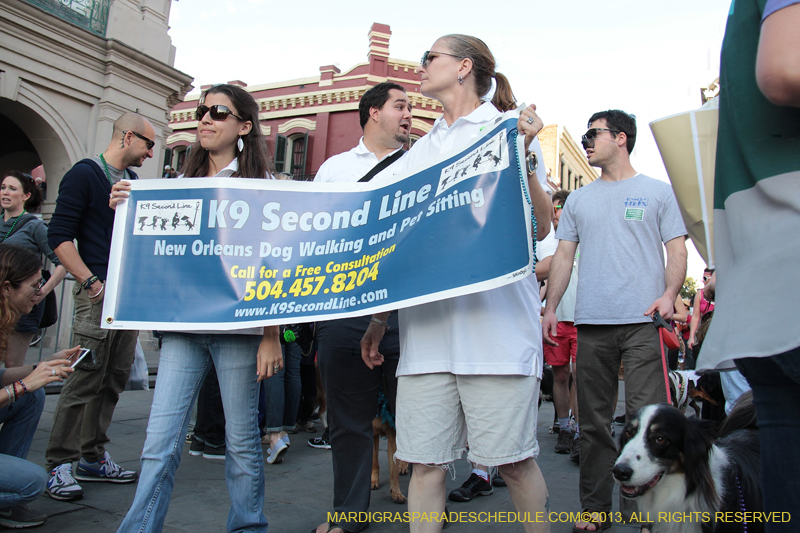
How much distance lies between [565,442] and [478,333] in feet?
11.5

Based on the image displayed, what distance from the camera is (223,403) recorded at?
2436 millimetres

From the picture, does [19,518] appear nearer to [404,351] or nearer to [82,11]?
[404,351]

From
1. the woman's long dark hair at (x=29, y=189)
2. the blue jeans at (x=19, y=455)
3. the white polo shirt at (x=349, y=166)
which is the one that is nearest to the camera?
the blue jeans at (x=19, y=455)

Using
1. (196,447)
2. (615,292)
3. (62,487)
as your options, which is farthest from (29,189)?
(615,292)

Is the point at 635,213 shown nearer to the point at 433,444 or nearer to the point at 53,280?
the point at 433,444

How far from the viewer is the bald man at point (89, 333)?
3.24 metres

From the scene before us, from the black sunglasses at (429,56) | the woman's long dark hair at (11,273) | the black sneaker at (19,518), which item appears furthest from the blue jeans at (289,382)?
the black sunglasses at (429,56)

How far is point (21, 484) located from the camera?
258 cm

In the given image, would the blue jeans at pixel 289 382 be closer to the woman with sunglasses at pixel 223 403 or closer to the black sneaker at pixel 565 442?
the woman with sunglasses at pixel 223 403

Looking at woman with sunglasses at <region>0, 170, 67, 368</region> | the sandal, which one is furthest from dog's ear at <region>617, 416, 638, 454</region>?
woman with sunglasses at <region>0, 170, 67, 368</region>

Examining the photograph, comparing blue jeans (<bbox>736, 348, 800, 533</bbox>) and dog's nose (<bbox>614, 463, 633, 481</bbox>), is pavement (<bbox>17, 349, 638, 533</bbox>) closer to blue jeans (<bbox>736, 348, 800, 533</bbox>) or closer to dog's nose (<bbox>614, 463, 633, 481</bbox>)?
dog's nose (<bbox>614, 463, 633, 481</bbox>)

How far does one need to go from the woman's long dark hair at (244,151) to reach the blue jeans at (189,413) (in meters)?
0.86

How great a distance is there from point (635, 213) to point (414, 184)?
1.63 meters

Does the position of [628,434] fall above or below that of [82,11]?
below
